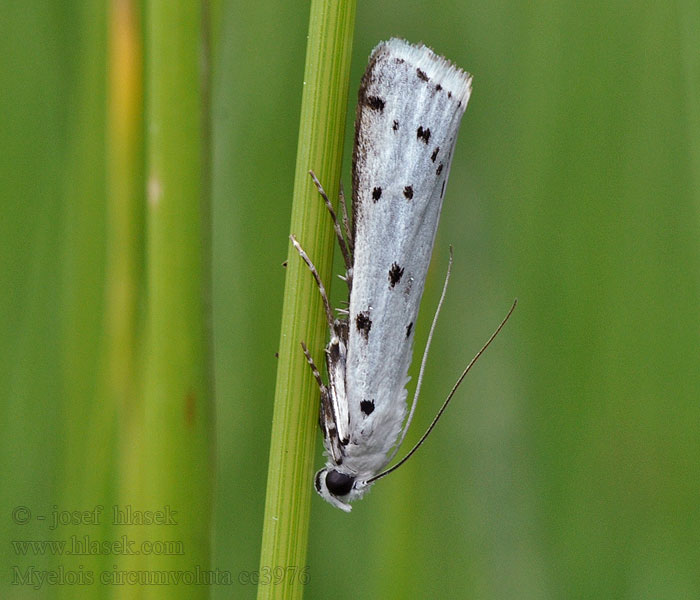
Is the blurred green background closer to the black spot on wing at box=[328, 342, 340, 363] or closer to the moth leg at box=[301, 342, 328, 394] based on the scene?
the black spot on wing at box=[328, 342, 340, 363]

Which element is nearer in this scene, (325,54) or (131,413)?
(325,54)

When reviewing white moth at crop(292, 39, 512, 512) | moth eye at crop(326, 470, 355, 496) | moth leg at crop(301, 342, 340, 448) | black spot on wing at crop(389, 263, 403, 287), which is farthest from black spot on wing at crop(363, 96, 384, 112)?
moth eye at crop(326, 470, 355, 496)

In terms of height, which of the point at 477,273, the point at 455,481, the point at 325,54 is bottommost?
the point at 455,481

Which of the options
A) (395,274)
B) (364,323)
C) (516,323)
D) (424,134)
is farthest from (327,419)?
(424,134)

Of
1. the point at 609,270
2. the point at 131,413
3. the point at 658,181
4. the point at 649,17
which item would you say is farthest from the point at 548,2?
the point at 131,413

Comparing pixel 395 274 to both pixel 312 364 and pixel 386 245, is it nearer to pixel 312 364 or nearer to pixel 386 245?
pixel 386 245

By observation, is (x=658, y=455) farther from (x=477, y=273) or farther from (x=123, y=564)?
(x=123, y=564)

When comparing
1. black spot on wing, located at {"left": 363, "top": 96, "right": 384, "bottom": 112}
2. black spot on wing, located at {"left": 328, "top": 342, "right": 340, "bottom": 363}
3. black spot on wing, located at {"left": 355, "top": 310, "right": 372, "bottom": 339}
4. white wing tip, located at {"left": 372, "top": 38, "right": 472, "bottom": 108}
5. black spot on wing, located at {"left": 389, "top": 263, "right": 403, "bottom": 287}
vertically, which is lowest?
black spot on wing, located at {"left": 328, "top": 342, "right": 340, "bottom": 363}

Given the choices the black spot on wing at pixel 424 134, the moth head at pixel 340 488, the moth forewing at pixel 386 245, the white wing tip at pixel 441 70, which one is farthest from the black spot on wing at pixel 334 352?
the white wing tip at pixel 441 70
